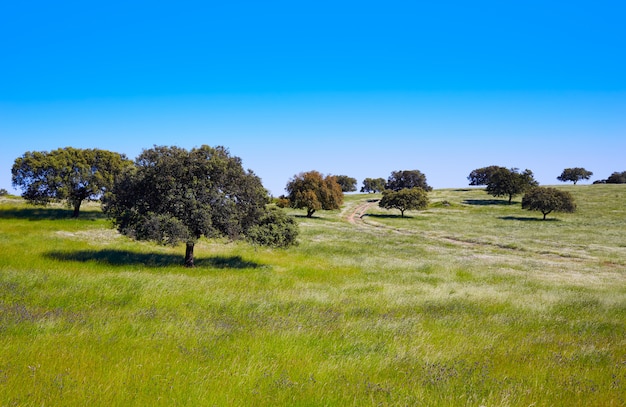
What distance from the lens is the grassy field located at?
572cm

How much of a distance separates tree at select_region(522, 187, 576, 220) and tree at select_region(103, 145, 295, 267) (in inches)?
3190

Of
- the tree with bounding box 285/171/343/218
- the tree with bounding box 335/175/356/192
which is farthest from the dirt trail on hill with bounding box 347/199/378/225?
the tree with bounding box 335/175/356/192

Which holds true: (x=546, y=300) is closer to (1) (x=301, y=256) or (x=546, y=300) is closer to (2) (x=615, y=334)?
(2) (x=615, y=334)

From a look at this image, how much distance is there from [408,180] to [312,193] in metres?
75.3

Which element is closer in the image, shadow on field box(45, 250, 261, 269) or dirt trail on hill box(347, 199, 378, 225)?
shadow on field box(45, 250, 261, 269)

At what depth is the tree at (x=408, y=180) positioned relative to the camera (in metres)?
137

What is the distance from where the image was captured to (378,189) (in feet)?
627

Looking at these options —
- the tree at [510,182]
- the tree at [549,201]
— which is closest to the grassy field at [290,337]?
the tree at [549,201]

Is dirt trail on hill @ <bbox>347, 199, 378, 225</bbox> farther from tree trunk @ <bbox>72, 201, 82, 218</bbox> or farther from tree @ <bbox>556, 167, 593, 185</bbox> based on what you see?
tree @ <bbox>556, 167, 593, 185</bbox>

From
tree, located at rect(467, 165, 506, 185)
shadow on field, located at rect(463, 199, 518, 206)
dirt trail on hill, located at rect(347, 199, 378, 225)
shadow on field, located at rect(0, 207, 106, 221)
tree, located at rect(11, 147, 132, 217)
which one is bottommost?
dirt trail on hill, located at rect(347, 199, 378, 225)

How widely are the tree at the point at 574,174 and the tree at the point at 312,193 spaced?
14104 cm

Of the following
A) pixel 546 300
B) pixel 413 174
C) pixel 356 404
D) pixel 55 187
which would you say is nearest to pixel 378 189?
pixel 413 174

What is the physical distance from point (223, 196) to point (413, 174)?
123m

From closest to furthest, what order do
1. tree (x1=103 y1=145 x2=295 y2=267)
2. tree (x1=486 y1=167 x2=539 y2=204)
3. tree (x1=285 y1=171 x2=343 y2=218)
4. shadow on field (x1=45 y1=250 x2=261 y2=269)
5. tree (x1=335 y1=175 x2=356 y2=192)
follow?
Result: tree (x1=103 y1=145 x2=295 y2=267), shadow on field (x1=45 y1=250 x2=261 y2=269), tree (x1=285 y1=171 x2=343 y2=218), tree (x1=486 y1=167 x2=539 y2=204), tree (x1=335 y1=175 x2=356 y2=192)
